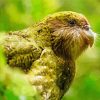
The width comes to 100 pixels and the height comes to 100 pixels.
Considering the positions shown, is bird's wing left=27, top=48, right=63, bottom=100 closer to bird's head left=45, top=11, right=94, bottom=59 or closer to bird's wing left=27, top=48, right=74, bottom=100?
bird's wing left=27, top=48, right=74, bottom=100

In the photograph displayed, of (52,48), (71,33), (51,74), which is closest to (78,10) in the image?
(71,33)

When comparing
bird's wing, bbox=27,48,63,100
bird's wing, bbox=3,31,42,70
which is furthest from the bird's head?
bird's wing, bbox=3,31,42,70

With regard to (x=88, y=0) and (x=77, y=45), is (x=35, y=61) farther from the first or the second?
(x=88, y=0)

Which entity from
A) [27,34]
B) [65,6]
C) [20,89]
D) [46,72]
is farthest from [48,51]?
[20,89]

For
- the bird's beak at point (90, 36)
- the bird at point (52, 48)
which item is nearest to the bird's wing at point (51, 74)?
the bird at point (52, 48)

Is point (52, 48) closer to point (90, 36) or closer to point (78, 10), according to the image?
point (90, 36)

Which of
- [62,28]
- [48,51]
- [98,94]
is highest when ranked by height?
[62,28]

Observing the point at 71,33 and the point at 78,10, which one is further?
Answer: the point at 78,10

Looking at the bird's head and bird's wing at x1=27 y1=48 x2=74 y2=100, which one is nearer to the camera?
bird's wing at x1=27 y1=48 x2=74 y2=100
